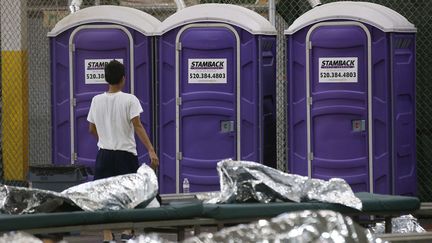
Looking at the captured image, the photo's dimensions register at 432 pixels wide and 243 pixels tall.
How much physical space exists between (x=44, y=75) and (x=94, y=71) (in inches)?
60.2

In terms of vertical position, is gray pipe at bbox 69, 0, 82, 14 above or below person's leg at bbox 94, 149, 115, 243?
above

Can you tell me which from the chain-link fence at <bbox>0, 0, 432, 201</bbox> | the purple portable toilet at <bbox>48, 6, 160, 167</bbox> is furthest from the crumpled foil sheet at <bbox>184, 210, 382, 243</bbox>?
the chain-link fence at <bbox>0, 0, 432, 201</bbox>

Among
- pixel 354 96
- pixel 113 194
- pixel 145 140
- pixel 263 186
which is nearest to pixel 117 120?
pixel 145 140

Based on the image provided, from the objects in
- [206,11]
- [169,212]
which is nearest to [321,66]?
[206,11]

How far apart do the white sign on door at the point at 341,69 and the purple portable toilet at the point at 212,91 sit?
637 millimetres

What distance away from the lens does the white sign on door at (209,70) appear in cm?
1276

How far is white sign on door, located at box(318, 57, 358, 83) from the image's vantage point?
1251cm

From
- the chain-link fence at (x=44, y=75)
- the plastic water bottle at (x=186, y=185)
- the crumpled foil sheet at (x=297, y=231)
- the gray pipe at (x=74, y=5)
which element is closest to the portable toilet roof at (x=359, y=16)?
the chain-link fence at (x=44, y=75)

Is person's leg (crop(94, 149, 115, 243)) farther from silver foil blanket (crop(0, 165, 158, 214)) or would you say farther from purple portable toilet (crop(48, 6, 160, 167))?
purple portable toilet (crop(48, 6, 160, 167))

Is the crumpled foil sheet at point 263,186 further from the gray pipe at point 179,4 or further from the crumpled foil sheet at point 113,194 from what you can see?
the gray pipe at point 179,4

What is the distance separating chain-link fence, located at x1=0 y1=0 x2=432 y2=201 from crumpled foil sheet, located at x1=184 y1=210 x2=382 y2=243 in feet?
35.4

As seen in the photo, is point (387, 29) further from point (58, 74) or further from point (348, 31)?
point (58, 74)

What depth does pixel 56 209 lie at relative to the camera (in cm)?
791

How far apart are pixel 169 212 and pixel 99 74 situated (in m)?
5.23
